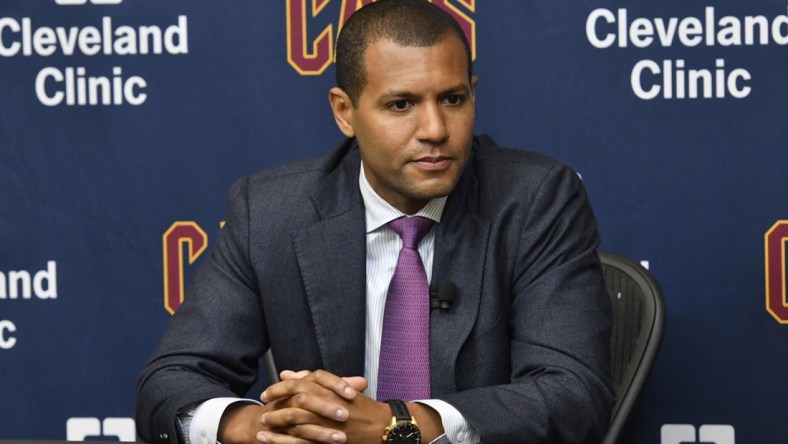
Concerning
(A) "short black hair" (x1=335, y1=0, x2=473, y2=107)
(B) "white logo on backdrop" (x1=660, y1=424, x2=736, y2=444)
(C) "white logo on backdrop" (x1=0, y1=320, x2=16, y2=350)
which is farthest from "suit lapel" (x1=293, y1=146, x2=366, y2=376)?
(C) "white logo on backdrop" (x1=0, y1=320, x2=16, y2=350)

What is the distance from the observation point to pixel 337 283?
2227 millimetres

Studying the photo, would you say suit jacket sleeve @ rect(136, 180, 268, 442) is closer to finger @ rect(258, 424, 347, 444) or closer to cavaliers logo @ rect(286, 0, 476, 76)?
finger @ rect(258, 424, 347, 444)

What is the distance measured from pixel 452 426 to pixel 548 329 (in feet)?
0.96

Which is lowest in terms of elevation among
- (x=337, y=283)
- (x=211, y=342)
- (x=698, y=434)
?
(x=698, y=434)

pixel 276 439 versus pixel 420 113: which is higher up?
pixel 420 113

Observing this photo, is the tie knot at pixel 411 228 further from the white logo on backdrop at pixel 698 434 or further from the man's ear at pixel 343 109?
the white logo on backdrop at pixel 698 434

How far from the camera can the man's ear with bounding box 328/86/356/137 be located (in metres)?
2.33

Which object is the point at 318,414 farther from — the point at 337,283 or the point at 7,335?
the point at 7,335

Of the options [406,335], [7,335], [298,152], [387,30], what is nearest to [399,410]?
[406,335]

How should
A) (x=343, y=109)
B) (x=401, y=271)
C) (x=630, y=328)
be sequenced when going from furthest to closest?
(x=630, y=328) → (x=343, y=109) → (x=401, y=271)

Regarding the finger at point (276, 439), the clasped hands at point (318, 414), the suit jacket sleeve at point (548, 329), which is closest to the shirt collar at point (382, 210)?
the suit jacket sleeve at point (548, 329)

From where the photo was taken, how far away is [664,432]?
9.75 ft

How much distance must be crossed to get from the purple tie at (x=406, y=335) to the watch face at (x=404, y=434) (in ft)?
1.05

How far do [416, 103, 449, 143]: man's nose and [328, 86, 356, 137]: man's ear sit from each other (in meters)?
0.22
